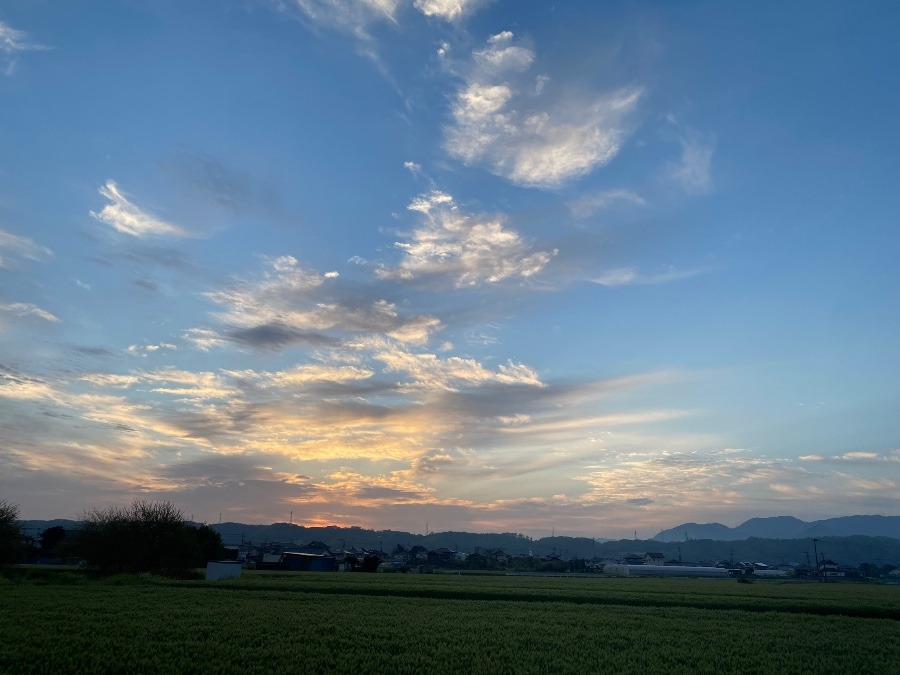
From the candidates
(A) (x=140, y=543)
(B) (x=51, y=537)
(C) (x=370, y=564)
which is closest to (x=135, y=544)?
(A) (x=140, y=543)

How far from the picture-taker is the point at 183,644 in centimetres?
2431

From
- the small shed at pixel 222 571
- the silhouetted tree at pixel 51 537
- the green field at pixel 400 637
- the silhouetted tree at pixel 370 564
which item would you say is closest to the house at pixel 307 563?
the silhouetted tree at pixel 370 564

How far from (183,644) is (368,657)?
7.59 m

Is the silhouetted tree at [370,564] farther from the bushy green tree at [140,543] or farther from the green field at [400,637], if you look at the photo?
the green field at [400,637]

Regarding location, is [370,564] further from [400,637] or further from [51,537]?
[400,637]

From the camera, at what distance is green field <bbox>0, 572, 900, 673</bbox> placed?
22.4m

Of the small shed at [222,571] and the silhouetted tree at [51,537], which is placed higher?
the silhouetted tree at [51,537]

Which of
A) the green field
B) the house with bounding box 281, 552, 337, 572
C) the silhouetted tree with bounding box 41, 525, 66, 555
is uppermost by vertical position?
the silhouetted tree with bounding box 41, 525, 66, 555

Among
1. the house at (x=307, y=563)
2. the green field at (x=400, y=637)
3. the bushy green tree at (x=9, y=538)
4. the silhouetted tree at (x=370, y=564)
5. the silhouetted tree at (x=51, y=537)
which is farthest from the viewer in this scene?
the house at (x=307, y=563)

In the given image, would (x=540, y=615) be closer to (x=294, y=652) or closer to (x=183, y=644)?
(x=294, y=652)

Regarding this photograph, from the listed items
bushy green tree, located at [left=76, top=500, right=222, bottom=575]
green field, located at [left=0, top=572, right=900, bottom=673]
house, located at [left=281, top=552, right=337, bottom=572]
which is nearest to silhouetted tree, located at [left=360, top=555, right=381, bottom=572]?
house, located at [left=281, top=552, right=337, bottom=572]

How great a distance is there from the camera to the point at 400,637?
1094 inches

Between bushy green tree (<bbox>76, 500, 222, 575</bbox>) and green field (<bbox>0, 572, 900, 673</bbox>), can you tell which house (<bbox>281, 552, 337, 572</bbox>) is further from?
green field (<bbox>0, 572, 900, 673</bbox>)

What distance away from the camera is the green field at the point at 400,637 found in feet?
73.5
